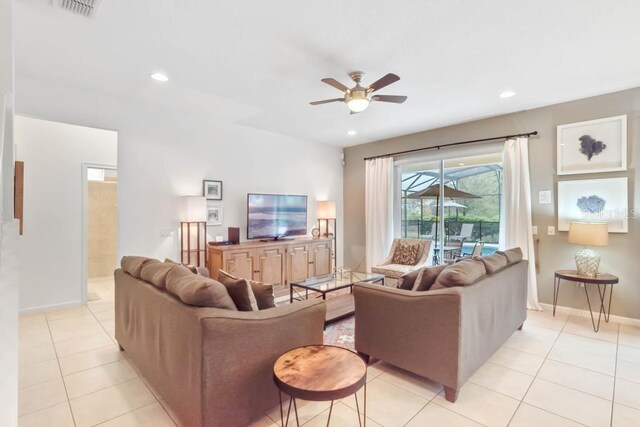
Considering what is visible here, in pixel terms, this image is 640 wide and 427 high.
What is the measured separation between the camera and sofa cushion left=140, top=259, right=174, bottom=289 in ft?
6.78

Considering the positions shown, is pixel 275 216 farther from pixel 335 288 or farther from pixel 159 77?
pixel 159 77

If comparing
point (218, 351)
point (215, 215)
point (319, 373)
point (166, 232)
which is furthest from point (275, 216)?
point (319, 373)

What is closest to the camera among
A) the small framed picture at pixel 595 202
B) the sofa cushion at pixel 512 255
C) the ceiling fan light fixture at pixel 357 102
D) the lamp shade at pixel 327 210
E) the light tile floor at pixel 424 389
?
the light tile floor at pixel 424 389

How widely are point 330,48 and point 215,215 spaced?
10.0 ft

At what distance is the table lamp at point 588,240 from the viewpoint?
3.40 meters

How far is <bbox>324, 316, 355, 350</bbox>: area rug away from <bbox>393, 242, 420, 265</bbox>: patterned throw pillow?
5.69ft

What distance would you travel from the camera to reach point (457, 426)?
186cm

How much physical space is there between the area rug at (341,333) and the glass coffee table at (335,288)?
3.4 inches

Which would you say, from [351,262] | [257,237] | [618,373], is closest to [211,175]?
[257,237]

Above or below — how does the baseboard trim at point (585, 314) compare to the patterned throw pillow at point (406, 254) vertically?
below

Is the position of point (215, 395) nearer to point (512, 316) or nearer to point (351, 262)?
point (512, 316)

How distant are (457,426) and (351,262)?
465 centimetres

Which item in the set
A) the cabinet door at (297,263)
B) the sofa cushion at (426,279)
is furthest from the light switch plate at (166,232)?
the sofa cushion at (426,279)

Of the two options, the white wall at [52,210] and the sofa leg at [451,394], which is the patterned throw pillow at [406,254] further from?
the white wall at [52,210]
